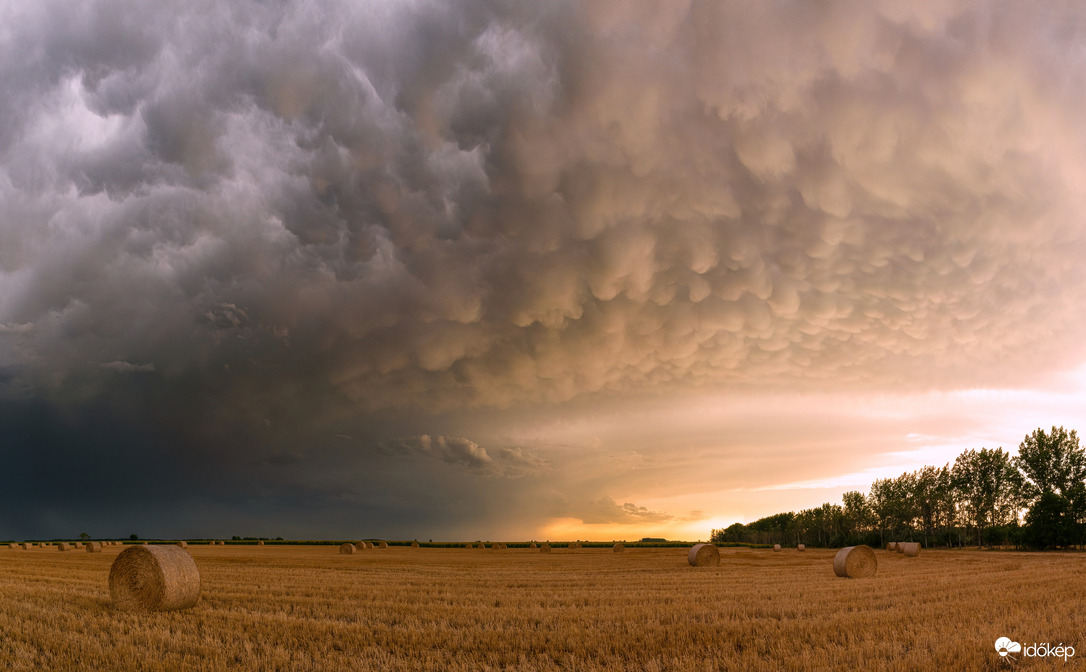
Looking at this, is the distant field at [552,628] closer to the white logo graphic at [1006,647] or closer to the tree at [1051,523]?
the white logo graphic at [1006,647]

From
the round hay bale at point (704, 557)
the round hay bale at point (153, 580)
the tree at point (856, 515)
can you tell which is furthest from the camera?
the tree at point (856, 515)

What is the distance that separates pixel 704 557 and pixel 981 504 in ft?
224

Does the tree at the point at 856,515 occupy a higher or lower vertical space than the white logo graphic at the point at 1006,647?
lower

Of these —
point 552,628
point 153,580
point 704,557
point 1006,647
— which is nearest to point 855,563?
point 704,557

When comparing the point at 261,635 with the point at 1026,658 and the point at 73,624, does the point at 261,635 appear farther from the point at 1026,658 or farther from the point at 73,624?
the point at 1026,658

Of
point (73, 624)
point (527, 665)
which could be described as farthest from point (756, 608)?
point (73, 624)

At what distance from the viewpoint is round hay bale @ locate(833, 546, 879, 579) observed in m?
23.5

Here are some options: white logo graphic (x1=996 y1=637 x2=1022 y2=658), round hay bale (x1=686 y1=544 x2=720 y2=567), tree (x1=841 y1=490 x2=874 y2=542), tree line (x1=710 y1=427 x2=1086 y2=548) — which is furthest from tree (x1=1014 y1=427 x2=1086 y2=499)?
white logo graphic (x1=996 y1=637 x2=1022 y2=658)

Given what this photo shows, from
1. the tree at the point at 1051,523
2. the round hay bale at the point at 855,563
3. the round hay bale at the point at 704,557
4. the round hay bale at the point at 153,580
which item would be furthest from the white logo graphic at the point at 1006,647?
the tree at the point at 1051,523

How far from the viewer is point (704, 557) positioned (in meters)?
30.5

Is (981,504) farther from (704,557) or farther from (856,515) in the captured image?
(704,557)

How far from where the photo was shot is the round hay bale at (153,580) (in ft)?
47.2

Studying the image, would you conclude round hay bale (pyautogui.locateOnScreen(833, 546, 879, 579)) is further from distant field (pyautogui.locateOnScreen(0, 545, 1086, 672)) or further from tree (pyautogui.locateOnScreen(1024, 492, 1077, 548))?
tree (pyautogui.locateOnScreen(1024, 492, 1077, 548))

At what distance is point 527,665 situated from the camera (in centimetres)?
839
